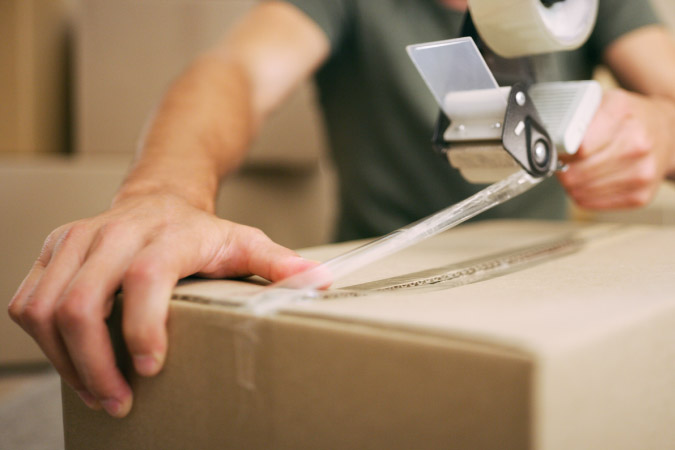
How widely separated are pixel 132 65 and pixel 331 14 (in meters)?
0.40

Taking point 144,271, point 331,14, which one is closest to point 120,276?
point 144,271

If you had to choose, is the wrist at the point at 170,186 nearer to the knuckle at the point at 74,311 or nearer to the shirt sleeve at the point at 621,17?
the knuckle at the point at 74,311

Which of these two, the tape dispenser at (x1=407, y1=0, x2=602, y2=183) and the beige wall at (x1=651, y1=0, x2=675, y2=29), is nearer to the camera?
the tape dispenser at (x1=407, y1=0, x2=602, y2=183)

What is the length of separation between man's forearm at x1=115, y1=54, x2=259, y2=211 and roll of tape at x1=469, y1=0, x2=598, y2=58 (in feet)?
0.83

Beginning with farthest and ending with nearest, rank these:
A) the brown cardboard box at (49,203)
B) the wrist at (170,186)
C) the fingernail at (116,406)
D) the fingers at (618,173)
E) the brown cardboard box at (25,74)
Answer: the brown cardboard box at (25,74) → the brown cardboard box at (49,203) → the fingers at (618,173) → the wrist at (170,186) → the fingernail at (116,406)

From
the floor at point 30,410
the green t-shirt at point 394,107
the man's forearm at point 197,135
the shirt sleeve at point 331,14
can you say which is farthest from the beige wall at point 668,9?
the floor at point 30,410

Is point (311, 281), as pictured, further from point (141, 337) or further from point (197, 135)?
point (197, 135)

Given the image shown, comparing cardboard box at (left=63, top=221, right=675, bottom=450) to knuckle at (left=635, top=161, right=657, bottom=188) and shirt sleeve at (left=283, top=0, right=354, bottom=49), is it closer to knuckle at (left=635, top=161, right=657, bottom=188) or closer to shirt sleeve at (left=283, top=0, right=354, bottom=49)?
knuckle at (left=635, top=161, right=657, bottom=188)

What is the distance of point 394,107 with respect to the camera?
952 millimetres

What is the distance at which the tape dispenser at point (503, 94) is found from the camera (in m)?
0.41

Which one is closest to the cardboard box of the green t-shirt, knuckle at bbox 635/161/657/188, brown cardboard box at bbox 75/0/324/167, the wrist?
the wrist

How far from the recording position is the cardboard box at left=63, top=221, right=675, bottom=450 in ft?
0.77

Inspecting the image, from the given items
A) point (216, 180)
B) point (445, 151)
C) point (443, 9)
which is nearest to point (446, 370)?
point (445, 151)

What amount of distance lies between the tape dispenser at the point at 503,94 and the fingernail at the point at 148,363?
26cm
